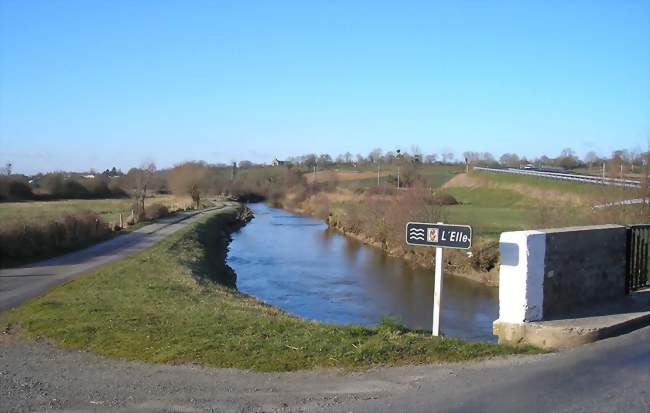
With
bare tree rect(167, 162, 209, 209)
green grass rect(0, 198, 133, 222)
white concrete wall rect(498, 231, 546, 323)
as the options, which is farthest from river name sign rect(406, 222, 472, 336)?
bare tree rect(167, 162, 209, 209)

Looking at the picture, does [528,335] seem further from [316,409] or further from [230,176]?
[230,176]

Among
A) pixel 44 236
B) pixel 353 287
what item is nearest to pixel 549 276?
pixel 353 287

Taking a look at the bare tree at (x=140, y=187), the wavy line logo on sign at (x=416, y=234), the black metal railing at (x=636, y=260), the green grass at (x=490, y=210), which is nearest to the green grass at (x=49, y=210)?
the bare tree at (x=140, y=187)

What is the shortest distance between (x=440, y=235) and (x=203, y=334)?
3.61 m

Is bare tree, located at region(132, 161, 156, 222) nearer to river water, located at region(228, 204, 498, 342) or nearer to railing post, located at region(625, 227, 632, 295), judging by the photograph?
river water, located at region(228, 204, 498, 342)

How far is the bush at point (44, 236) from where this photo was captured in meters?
23.0

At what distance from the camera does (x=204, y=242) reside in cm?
3544

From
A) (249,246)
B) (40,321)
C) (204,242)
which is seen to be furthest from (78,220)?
(40,321)

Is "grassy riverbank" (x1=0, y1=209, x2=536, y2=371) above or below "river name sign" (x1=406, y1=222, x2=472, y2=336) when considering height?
below

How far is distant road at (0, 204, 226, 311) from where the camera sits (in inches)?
607

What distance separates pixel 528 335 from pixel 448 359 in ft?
4.89

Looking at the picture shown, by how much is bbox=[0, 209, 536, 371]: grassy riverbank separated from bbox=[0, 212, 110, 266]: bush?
8.93 m

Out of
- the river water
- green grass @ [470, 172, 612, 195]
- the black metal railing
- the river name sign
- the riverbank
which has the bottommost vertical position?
the river water

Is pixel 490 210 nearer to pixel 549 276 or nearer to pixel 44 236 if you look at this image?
pixel 44 236
